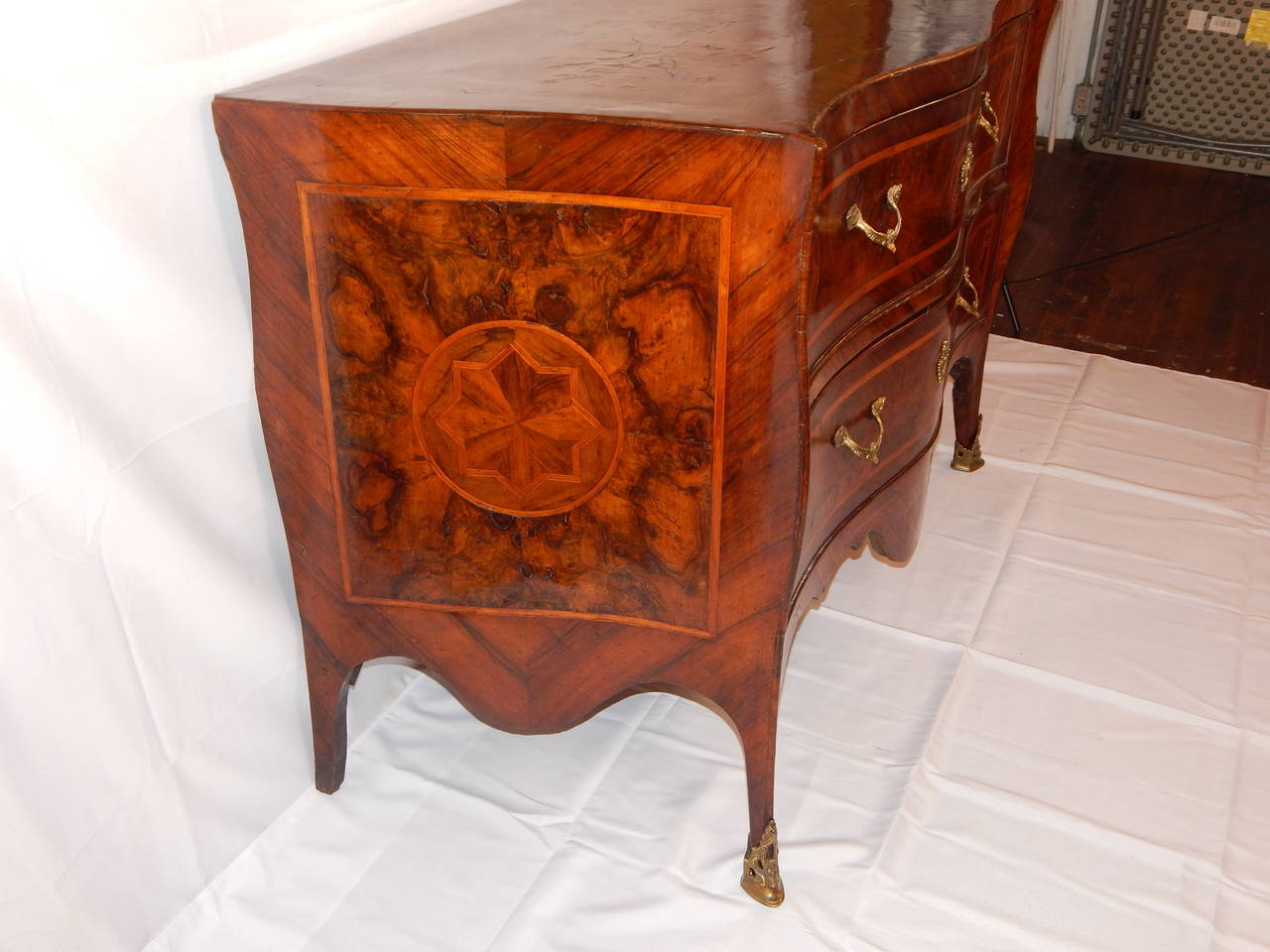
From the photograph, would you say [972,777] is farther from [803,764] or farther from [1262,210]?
[1262,210]

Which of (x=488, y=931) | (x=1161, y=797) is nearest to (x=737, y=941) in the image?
(x=488, y=931)

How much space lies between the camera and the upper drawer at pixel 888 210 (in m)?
1.17

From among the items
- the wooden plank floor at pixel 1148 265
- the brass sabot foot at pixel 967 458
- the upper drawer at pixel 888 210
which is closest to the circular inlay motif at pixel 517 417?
the upper drawer at pixel 888 210

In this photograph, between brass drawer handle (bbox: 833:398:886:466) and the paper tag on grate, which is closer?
brass drawer handle (bbox: 833:398:886:466)

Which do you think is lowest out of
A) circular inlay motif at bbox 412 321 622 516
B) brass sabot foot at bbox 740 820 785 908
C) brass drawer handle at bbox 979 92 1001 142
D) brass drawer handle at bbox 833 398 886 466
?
brass sabot foot at bbox 740 820 785 908

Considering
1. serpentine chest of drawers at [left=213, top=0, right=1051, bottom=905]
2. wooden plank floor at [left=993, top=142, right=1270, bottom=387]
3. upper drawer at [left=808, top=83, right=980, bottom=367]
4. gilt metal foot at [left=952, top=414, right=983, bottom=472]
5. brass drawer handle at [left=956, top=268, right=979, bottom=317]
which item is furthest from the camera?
wooden plank floor at [left=993, top=142, right=1270, bottom=387]

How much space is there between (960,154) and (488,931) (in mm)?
1176

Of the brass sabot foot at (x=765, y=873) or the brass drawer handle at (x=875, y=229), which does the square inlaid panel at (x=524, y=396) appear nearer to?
the brass drawer handle at (x=875, y=229)

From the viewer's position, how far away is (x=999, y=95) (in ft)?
5.93

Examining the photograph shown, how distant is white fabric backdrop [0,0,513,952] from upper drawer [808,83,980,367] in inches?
26.5

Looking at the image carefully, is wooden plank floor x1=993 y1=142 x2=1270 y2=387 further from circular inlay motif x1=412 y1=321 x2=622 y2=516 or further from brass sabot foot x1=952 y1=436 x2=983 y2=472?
circular inlay motif x1=412 y1=321 x2=622 y2=516

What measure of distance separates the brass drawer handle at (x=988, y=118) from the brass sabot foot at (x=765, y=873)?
1073 millimetres

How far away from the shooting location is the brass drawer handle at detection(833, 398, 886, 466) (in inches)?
52.9

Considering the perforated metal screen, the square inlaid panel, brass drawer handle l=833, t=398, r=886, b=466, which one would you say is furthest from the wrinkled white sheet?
the perforated metal screen
